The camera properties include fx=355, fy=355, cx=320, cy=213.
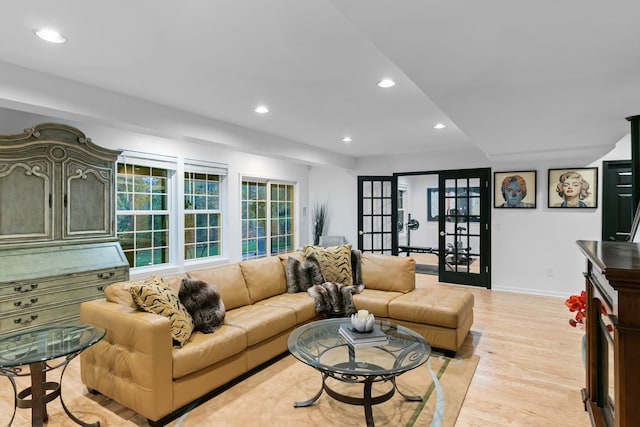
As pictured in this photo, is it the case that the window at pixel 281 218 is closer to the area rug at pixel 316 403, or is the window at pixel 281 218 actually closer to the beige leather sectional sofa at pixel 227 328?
the beige leather sectional sofa at pixel 227 328

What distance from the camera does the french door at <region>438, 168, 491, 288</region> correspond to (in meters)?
6.04

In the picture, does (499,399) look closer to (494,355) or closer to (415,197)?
(494,355)

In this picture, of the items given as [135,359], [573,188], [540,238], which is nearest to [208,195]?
[135,359]

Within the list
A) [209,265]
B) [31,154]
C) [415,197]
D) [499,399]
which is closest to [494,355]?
[499,399]

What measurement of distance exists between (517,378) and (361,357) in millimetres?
1415

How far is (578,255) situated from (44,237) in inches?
267

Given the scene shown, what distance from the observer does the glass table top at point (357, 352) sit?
2.16 m

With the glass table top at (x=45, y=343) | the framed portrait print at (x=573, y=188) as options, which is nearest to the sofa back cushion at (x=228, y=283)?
the glass table top at (x=45, y=343)

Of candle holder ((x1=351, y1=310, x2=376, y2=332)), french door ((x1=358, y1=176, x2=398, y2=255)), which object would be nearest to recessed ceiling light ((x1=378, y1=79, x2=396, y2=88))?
candle holder ((x1=351, y1=310, x2=376, y2=332))

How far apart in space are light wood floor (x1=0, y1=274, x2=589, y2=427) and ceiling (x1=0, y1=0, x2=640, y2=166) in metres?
2.09

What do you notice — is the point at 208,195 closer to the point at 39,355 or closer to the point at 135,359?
the point at 135,359

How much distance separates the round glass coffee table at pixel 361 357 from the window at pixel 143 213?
3.12 m

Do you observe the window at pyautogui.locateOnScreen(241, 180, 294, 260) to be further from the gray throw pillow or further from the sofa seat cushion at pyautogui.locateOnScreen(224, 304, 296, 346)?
the sofa seat cushion at pyautogui.locateOnScreen(224, 304, 296, 346)

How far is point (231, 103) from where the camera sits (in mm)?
3514
